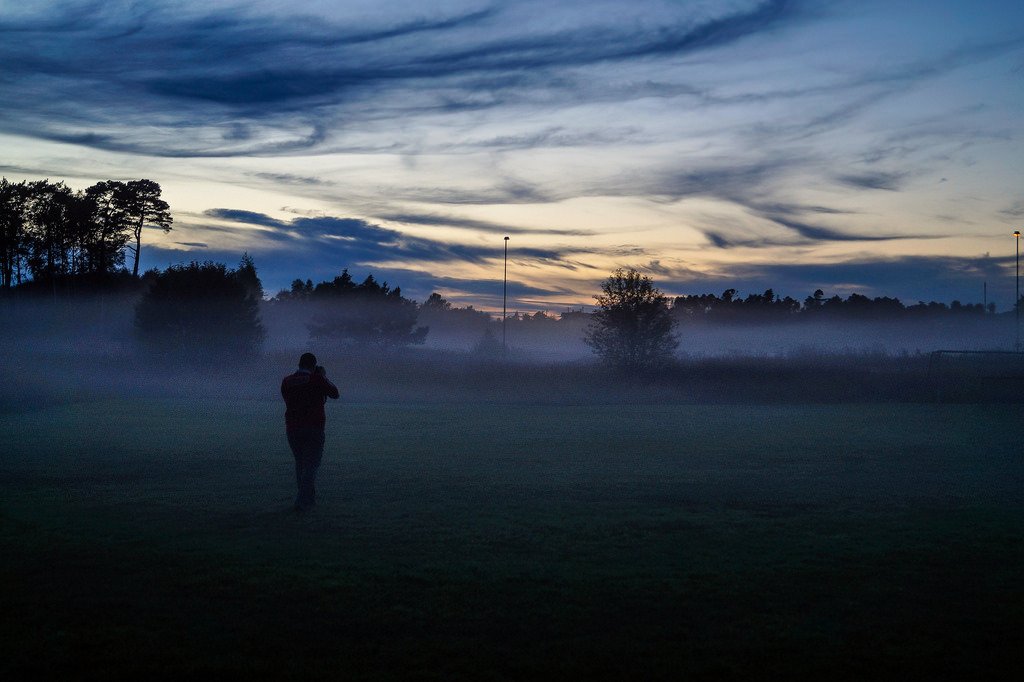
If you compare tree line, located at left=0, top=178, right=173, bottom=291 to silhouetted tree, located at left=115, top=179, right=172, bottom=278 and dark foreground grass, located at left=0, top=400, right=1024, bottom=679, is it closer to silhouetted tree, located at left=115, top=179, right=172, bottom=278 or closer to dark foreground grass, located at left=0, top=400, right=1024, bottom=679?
silhouetted tree, located at left=115, top=179, right=172, bottom=278

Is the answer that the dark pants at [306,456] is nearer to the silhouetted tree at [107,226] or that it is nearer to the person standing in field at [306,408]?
the person standing in field at [306,408]

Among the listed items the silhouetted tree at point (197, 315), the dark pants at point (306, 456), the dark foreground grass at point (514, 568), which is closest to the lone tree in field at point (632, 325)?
the silhouetted tree at point (197, 315)

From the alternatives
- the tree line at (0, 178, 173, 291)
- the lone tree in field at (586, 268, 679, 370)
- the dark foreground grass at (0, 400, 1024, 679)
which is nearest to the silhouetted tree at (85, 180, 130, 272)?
the tree line at (0, 178, 173, 291)

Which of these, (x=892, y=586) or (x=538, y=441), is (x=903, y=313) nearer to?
(x=538, y=441)

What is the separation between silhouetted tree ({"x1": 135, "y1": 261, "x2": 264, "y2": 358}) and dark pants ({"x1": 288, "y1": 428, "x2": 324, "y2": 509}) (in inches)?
2424

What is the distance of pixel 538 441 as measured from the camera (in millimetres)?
26609

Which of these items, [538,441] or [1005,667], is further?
[538,441]

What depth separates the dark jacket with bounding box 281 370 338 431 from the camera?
41.9ft

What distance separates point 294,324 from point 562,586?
408ft

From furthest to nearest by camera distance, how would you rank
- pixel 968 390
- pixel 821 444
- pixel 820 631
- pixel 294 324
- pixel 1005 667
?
pixel 294 324 < pixel 968 390 < pixel 821 444 < pixel 820 631 < pixel 1005 667

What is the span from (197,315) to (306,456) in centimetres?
6235

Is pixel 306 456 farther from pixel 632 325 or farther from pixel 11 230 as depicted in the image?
pixel 11 230

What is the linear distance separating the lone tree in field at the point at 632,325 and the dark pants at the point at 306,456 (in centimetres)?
5408

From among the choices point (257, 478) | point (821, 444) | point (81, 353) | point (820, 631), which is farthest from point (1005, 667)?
point (81, 353)
